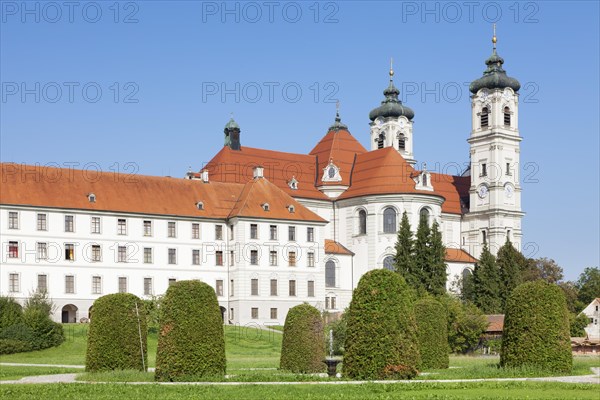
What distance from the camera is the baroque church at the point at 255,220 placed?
7638 centimetres

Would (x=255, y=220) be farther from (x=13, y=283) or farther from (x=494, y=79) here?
(x=494, y=79)

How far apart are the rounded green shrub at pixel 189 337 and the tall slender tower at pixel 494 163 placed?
73813 mm

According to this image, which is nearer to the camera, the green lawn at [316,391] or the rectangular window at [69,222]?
the green lawn at [316,391]

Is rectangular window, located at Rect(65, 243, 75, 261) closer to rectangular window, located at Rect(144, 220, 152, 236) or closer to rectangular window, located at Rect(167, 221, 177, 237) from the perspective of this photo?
rectangular window, located at Rect(144, 220, 152, 236)

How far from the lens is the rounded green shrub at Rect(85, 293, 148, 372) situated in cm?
3675

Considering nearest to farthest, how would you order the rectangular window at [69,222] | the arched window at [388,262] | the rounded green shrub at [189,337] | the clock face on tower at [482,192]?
the rounded green shrub at [189,337] → the rectangular window at [69,222] → the arched window at [388,262] → the clock face on tower at [482,192]

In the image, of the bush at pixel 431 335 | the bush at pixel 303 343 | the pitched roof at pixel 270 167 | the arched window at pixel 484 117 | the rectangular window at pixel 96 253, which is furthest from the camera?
the arched window at pixel 484 117

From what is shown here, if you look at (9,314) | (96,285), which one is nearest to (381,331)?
(9,314)

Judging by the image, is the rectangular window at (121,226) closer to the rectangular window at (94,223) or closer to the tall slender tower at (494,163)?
the rectangular window at (94,223)

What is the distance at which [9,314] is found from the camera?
2379 inches

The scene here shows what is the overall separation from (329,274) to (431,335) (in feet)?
167

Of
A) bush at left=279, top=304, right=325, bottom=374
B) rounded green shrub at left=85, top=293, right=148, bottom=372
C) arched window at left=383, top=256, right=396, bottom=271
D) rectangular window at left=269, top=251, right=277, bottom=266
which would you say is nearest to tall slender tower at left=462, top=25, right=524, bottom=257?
arched window at left=383, top=256, right=396, bottom=271

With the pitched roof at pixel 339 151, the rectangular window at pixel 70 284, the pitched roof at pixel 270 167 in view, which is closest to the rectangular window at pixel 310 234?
the pitched roof at pixel 270 167

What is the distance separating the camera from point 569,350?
36000 millimetres
